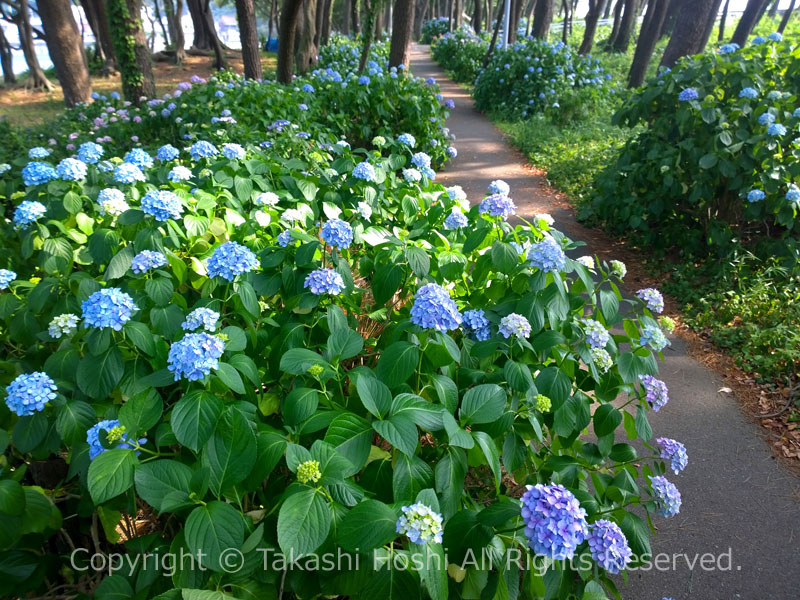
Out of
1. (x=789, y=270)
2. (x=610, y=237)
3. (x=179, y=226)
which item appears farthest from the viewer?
(x=610, y=237)

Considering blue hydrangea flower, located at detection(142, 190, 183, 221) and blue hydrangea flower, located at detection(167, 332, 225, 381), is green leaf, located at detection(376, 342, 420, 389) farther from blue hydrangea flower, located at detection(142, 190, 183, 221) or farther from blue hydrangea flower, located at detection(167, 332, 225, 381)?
blue hydrangea flower, located at detection(142, 190, 183, 221)

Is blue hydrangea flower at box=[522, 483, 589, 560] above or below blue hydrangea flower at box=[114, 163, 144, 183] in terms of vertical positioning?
below

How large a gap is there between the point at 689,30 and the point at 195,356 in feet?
31.0

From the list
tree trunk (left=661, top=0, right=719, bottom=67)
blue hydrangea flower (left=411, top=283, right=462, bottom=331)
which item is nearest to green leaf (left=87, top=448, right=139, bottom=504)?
blue hydrangea flower (left=411, top=283, right=462, bottom=331)

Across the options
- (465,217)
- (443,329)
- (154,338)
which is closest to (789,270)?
(465,217)

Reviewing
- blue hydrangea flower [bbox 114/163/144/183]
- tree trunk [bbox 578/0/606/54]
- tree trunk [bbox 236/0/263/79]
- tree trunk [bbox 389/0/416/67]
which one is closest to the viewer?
blue hydrangea flower [bbox 114/163/144/183]

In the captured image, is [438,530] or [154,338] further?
[154,338]

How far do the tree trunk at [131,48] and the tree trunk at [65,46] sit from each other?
1891 mm

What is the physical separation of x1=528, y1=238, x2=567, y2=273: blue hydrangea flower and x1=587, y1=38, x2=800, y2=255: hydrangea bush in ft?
11.1

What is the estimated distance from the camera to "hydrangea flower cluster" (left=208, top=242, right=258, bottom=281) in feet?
5.09

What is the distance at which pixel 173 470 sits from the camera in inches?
46.9

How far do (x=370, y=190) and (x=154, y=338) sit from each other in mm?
1292

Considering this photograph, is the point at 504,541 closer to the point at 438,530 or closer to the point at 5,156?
the point at 438,530

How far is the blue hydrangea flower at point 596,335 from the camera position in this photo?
168 centimetres
